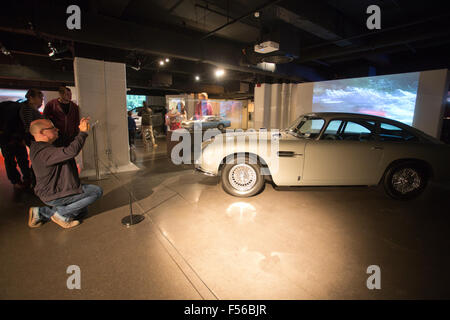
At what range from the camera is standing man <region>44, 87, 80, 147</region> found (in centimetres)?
390

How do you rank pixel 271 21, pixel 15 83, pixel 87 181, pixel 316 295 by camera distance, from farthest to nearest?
Result: pixel 15 83
pixel 271 21
pixel 87 181
pixel 316 295

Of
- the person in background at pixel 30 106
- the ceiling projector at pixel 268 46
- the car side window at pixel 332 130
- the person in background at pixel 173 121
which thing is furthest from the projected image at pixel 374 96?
the person in background at pixel 30 106

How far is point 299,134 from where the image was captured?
427 centimetres

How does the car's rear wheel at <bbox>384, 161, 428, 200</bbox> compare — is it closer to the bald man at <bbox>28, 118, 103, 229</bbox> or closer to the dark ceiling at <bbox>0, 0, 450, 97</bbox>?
the dark ceiling at <bbox>0, 0, 450, 97</bbox>

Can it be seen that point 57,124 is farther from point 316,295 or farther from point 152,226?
point 316,295


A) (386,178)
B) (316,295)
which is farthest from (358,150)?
(316,295)

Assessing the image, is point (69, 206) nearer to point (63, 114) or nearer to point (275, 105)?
point (63, 114)

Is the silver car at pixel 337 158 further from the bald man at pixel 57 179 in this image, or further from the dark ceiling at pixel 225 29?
the dark ceiling at pixel 225 29

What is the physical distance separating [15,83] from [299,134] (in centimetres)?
1915

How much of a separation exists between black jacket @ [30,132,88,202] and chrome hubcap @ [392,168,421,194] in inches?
202

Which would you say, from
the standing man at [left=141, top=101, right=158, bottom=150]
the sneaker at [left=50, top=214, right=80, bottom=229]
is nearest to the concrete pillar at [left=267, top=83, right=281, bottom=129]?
the standing man at [left=141, top=101, right=158, bottom=150]

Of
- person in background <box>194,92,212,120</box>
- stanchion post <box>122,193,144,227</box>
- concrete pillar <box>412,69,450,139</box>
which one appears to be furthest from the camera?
person in background <box>194,92,212,120</box>

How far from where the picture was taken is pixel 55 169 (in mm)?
2752

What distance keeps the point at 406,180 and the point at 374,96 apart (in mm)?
5716
